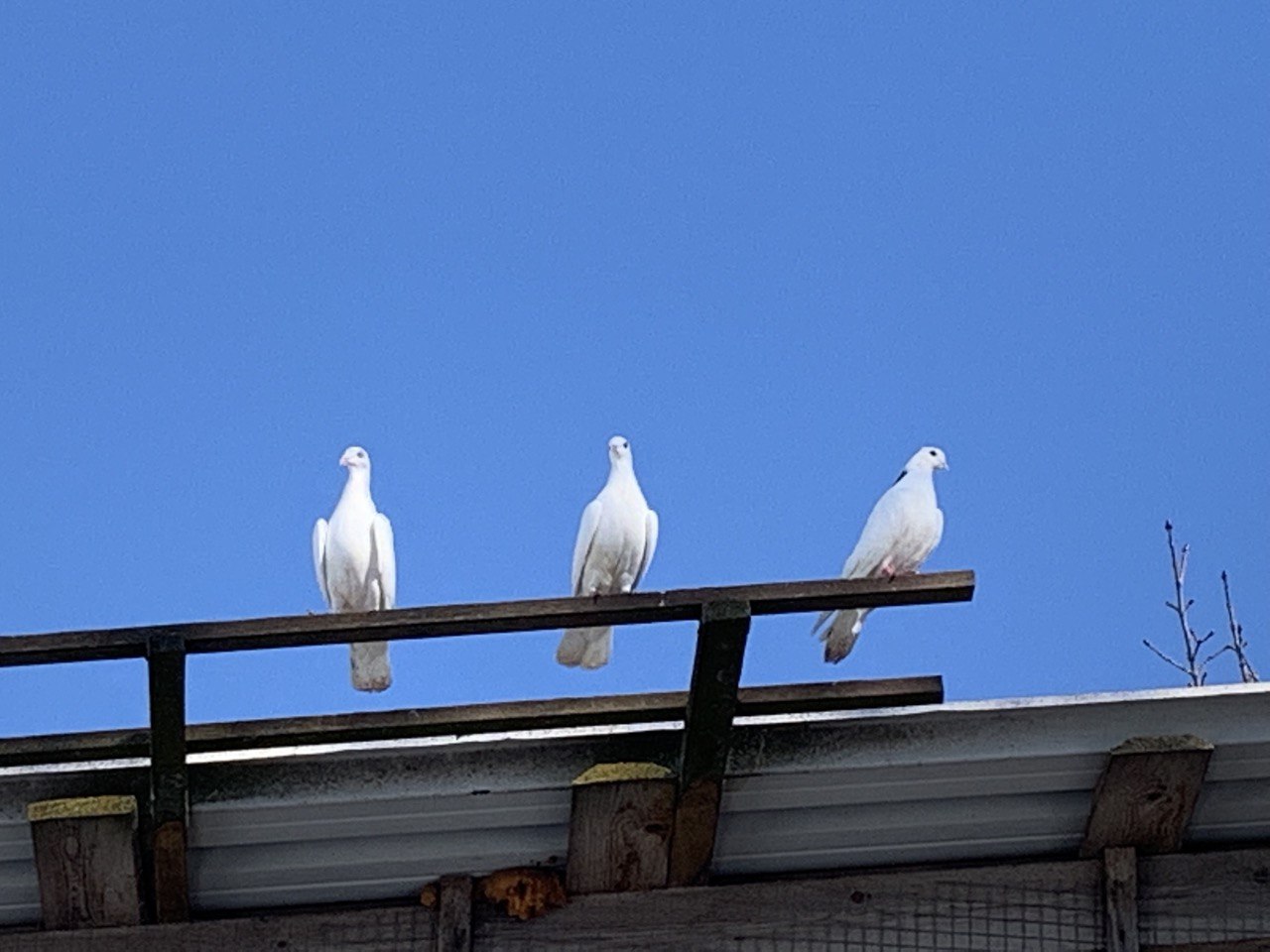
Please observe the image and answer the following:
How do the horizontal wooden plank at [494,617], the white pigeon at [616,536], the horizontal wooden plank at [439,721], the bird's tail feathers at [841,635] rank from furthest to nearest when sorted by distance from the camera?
the white pigeon at [616,536] → the bird's tail feathers at [841,635] → the horizontal wooden plank at [439,721] → the horizontal wooden plank at [494,617]

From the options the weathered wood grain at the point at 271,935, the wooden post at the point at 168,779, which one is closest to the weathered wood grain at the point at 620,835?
the weathered wood grain at the point at 271,935

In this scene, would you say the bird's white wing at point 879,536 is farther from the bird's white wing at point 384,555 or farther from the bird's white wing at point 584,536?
the bird's white wing at point 384,555

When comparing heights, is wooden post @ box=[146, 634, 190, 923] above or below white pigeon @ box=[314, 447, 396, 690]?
below

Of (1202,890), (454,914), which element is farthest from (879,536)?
(454,914)

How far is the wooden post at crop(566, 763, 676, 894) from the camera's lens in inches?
180

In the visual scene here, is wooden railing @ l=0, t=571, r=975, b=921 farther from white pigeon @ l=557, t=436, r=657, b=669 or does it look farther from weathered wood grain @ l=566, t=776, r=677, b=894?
white pigeon @ l=557, t=436, r=657, b=669

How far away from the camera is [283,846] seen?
15.5 feet

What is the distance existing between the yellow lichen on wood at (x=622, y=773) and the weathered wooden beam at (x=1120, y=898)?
1073 millimetres

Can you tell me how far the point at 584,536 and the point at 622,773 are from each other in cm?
342

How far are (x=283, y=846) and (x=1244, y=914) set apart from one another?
222 cm

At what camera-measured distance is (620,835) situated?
4676 mm

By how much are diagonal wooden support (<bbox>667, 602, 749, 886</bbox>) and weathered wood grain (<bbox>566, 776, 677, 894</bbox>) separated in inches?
1.4

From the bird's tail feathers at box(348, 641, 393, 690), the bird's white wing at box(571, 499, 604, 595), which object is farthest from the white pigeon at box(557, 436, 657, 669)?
the bird's tail feathers at box(348, 641, 393, 690)

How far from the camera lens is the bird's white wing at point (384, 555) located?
26.2 feet
